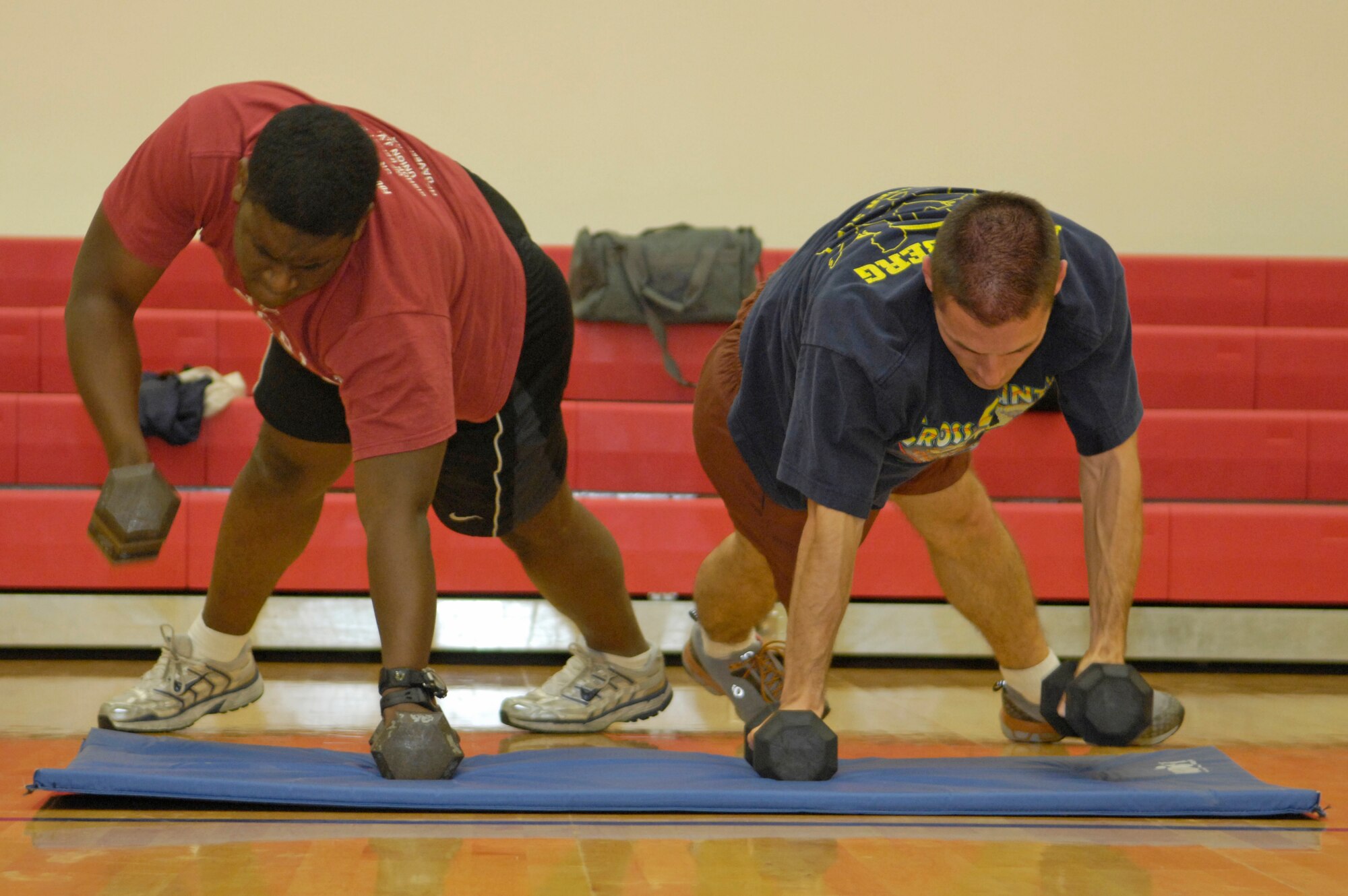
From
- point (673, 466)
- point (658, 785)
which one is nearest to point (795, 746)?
point (658, 785)

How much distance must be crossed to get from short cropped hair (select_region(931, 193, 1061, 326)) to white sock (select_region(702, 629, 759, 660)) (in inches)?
33.2

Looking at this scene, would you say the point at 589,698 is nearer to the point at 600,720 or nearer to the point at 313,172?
the point at 600,720

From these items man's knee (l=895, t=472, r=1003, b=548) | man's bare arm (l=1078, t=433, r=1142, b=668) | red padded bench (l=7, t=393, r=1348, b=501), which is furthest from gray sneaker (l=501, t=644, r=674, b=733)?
red padded bench (l=7, t=393, r=1348, b=501)

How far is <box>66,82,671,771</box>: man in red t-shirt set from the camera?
1377 mm

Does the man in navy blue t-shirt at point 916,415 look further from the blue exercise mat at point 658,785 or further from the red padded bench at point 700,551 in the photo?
the red padded bench at point 700,551

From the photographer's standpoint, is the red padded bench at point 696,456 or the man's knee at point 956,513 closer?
the man's knee at point 956,513

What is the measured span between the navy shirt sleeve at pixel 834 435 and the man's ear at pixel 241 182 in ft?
2.12

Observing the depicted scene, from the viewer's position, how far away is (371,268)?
1.43m

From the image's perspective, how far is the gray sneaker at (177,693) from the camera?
1.81m

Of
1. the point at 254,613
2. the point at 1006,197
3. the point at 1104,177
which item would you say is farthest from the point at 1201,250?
the point at 254,613

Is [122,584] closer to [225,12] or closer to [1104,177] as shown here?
[225,12]

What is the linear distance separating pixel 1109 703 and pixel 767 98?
2732mm

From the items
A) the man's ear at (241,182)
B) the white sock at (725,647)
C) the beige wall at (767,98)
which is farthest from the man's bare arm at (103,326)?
the beige wall at (767,98)

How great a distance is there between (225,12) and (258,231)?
9.14 ft
